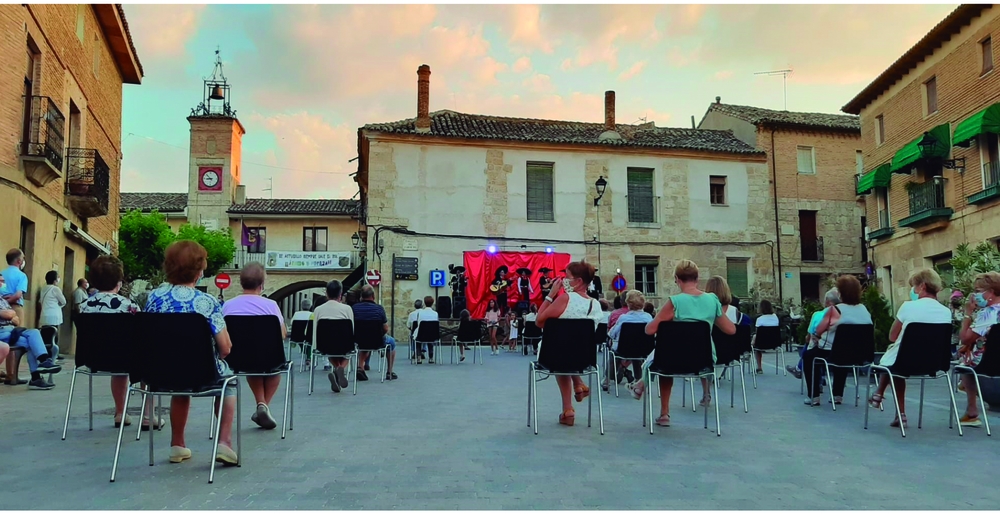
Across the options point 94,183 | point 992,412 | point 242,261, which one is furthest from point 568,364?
point 242,261

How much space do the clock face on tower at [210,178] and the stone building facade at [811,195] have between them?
2696 cm

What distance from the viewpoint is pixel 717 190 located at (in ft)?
90.3

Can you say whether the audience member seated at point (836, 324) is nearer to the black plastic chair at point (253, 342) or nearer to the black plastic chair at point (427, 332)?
the black plastic chair at point (253, 342)

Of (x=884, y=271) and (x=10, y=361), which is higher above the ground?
(x=884, y=271)

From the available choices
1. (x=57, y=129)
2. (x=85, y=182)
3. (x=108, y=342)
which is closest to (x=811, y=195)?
(x=85, y=182)

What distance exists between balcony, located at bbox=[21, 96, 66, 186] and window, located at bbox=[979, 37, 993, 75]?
20440mm

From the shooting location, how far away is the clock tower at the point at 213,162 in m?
39.1

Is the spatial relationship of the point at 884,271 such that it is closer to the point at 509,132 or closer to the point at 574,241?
the point at 574,241

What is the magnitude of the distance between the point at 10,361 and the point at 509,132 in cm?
1936

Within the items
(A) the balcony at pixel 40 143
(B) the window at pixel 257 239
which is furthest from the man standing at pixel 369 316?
(B) the window at pixel 257 239

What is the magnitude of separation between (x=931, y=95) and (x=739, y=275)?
29.1 ft

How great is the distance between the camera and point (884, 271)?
953 inches

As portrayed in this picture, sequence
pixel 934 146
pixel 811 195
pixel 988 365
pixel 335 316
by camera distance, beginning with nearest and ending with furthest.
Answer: pixel 988 365 → pixel 335 316 → pixel 934 146 → pixel 811 195

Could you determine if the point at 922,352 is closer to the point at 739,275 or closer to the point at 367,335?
the point at 367,335
